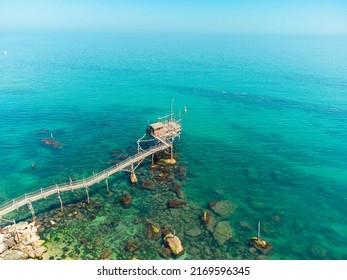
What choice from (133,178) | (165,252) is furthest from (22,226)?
(165,252)

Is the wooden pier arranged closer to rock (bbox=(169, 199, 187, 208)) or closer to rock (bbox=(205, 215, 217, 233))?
rock (bbox=(169, 199, 187, 208))

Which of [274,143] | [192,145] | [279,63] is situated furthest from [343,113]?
[279,63]

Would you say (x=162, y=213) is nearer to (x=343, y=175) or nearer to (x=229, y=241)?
(x=229, y=241)

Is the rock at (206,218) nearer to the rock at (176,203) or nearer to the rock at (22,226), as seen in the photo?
the rock at (176,203)

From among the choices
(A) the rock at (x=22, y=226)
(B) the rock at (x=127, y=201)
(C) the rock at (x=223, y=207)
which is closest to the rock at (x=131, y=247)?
(B) the rock at (x=127, y=201)

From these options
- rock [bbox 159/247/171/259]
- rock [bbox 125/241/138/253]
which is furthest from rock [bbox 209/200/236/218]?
rock [bbox 125/241/138/253]

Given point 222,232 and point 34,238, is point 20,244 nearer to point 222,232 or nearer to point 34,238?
point 34,238

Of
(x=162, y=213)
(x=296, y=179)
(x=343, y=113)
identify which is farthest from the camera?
(x=343, y=113)

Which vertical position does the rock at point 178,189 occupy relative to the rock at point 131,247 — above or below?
above

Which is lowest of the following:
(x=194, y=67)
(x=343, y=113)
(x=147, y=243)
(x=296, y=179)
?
(x=147, y=243)
